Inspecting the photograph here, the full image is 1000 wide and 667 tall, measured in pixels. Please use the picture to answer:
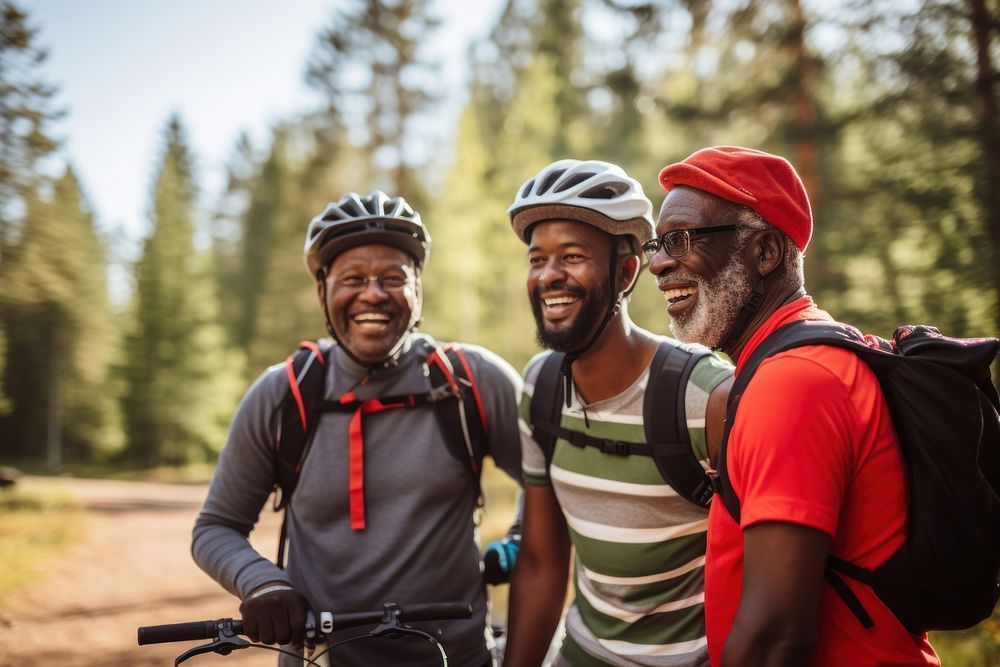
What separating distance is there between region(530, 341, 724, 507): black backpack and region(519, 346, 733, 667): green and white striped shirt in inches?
1.5

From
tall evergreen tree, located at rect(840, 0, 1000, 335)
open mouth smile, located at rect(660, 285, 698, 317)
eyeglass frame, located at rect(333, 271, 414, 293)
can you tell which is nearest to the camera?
open mouth smile, located at rect(660, 285, 698, 317)

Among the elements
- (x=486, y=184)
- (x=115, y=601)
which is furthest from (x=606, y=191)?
(x=486, y=184)

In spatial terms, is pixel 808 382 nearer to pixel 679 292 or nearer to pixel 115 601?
pixel 679 292

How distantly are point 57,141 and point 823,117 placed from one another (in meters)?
13.8

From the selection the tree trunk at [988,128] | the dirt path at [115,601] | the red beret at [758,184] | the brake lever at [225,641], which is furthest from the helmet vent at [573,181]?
the dirt path at [115,601]

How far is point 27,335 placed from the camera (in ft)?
53.2

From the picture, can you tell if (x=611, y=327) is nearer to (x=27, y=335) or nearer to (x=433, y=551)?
(x=433, y=551)

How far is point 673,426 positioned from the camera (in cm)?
298

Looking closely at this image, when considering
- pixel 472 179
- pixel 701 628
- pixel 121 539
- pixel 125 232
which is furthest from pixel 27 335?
pixel 125 232

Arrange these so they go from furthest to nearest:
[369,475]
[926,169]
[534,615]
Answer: [926,169], [369,475], [534,615]

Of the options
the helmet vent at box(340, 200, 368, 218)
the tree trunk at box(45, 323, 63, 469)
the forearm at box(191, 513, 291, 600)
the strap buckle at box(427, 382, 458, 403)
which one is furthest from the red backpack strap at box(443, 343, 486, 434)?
the tree trunk at box(45, 323, 63, 469)

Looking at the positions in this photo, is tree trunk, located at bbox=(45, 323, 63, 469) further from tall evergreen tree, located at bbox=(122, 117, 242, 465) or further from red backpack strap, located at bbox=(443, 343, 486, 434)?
red backpack strap, located at bbox=(443, 343, 486, 434)

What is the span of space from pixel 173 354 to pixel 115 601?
90.1 feet

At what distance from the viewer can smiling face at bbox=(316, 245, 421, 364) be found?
372 centimetres
